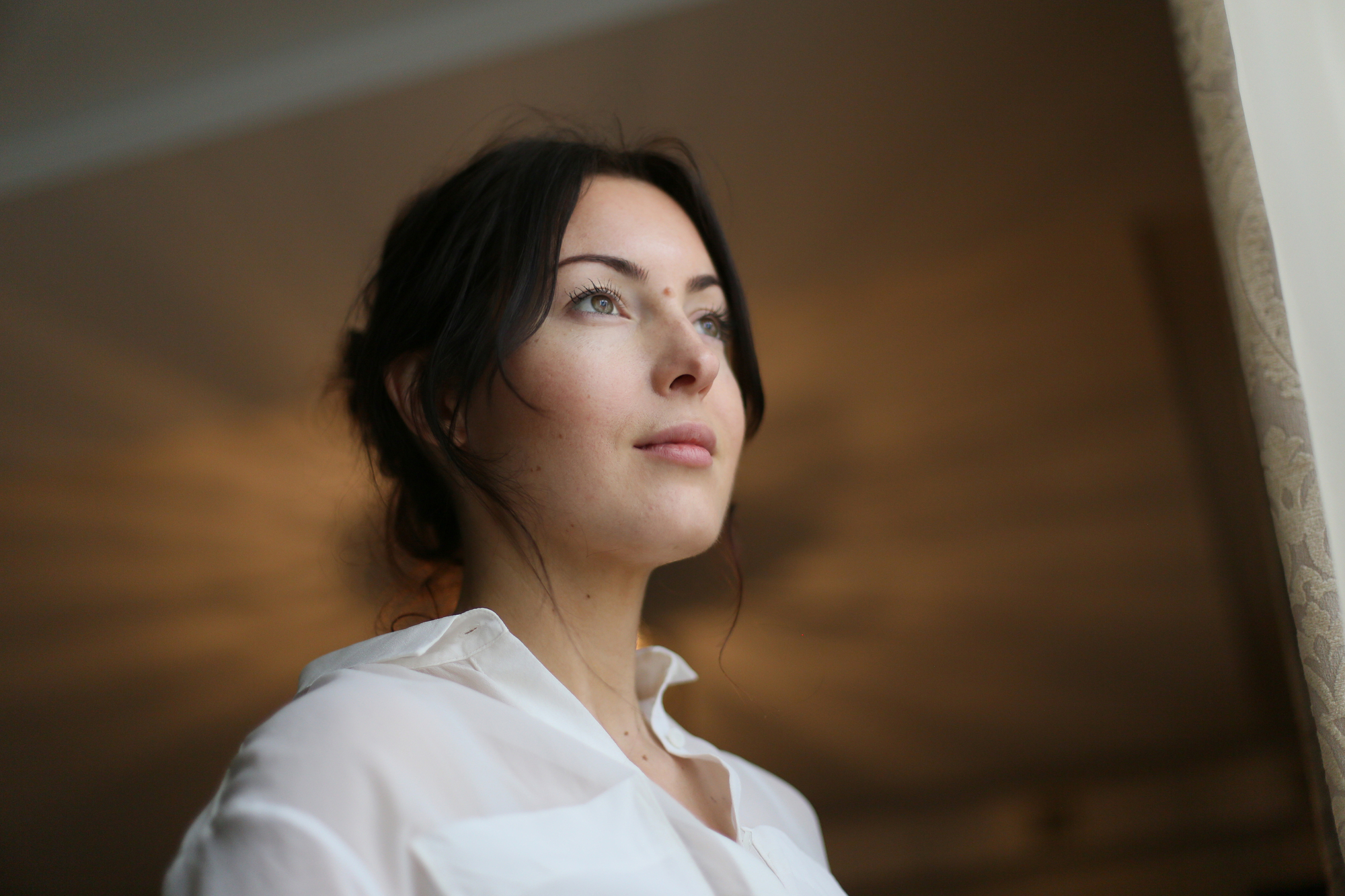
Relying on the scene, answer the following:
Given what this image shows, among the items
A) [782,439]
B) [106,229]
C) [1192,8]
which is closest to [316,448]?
[106,229]

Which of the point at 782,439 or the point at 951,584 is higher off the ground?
the point at 782,439

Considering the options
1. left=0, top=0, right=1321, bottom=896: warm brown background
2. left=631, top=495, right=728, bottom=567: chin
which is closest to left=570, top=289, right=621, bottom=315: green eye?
left=631, top=495, right=728, bottom=567: chin

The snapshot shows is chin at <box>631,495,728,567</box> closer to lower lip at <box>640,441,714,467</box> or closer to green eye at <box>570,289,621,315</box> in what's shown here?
lower lip at <box>640,441,714,467</box>

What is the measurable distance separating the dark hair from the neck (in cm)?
7

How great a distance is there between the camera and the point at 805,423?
3.22m

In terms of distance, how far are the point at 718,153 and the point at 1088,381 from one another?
150cm

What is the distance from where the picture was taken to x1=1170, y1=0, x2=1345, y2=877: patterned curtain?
2.92ft

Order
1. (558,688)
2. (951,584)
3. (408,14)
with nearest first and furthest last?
(558,688)
(408,14)
(951,584)

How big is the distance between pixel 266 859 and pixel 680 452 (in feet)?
1.96

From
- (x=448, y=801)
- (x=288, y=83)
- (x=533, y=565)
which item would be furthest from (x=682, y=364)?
(x=288, y=83)

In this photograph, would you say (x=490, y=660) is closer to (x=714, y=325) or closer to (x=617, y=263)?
(x=617, y=263)

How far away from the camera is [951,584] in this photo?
11.0 ft

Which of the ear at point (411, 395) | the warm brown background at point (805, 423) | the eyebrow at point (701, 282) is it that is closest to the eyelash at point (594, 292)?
the eyebrow at point (701, 282)

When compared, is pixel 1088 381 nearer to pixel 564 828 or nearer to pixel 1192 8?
pixel 1192 8
